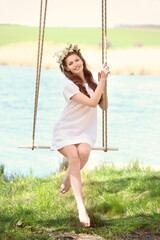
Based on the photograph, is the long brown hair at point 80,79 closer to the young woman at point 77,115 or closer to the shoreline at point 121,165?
the young woman at point 77,115

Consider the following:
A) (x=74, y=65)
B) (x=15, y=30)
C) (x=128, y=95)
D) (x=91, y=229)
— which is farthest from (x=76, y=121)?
(x=15, y=30)

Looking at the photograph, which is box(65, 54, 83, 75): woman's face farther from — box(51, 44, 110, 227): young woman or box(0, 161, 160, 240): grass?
box(0, 161, 160, 240): grass

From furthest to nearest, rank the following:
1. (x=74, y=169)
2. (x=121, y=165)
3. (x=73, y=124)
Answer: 1. (x=121, y=165)
2. (x=73, y=124)
3. (x=74, y=169)

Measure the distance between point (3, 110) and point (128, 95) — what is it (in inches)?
159

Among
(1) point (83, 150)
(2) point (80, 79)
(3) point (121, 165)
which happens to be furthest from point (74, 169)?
(3) point (121, 165)

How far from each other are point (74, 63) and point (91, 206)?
4.13 ft

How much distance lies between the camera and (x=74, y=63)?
3430 mm

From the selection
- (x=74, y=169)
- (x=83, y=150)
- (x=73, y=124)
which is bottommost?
(x=74, y=169)

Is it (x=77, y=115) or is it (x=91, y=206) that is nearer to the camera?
(x=77, y=115)

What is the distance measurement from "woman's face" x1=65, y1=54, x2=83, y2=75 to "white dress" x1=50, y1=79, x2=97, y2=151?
9cm

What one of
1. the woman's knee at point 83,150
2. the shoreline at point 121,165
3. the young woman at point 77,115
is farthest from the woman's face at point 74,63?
the shoreline at point 121,165

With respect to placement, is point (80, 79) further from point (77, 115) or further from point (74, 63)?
point (77, 115)

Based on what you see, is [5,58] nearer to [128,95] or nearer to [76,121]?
[128,95]

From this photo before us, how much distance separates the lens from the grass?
3.36 meters
